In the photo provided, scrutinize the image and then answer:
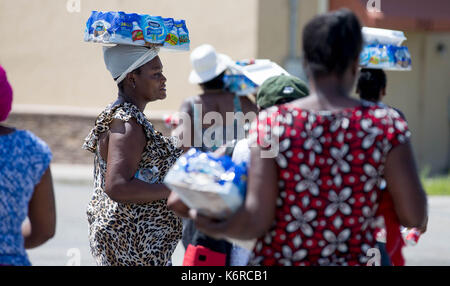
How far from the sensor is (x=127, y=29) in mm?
3613

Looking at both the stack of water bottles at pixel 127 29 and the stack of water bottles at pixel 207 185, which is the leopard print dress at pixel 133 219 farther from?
the stack of water bottles at pixel 207 185

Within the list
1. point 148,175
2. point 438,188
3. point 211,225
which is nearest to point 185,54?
point 438,188

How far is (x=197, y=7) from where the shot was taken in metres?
14.5

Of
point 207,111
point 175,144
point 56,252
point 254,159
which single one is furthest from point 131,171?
point 56,252

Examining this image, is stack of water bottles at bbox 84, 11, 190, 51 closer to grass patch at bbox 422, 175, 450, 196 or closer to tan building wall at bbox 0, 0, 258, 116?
grass patch at bbox 422, 175, 450, 196

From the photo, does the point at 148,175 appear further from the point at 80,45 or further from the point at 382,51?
the point at 80,45

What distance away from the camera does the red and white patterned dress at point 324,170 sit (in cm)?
245

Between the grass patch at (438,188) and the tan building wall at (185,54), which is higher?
the tan building wall at (185,54)

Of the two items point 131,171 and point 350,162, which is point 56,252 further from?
point 350,162

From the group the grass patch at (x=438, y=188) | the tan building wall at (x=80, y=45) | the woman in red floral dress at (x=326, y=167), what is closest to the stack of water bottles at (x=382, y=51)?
the woman in red floral dress at (x=326, y=167)

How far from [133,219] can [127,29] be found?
2.97ft

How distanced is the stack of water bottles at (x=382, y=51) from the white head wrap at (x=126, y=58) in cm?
122

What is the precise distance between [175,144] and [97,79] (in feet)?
38.8

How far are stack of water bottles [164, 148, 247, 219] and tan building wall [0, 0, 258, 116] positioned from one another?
38.3 ft
